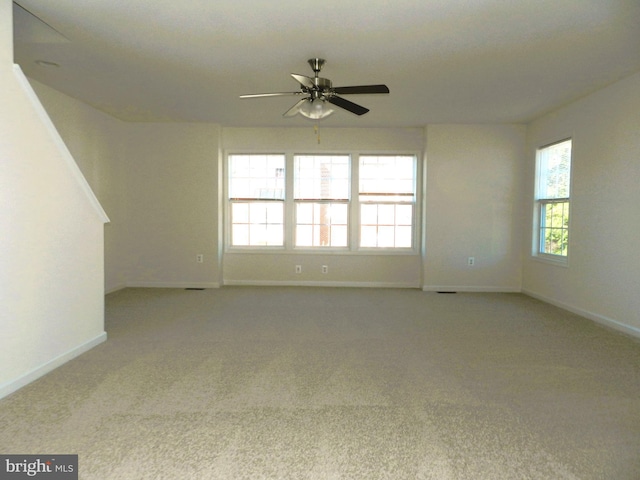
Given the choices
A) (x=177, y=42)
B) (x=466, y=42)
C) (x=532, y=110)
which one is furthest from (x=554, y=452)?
(x=532, y=110)

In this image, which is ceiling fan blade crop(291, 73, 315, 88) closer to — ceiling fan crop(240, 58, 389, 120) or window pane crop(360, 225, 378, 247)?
ceiling fan crop(240, 58, 389, 120)

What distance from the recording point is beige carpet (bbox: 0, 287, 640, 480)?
1.89m

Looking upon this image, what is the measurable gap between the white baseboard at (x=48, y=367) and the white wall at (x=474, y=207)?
458 cm

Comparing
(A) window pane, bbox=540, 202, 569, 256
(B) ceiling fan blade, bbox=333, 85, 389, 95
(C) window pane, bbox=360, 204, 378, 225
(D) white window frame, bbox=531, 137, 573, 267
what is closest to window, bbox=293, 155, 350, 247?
(C) window pane, bbox=360, 204, 378, 225

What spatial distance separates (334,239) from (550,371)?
163 inches

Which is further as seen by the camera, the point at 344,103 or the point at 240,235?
the point at 240,235

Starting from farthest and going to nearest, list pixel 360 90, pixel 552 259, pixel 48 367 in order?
pixel 552 259 → pixel 360 90 → pixel 48 367

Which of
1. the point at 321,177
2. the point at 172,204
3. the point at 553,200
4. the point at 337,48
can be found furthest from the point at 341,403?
the point at 172,204

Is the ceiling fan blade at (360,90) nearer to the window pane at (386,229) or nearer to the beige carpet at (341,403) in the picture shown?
the beige carpet at (341,403)

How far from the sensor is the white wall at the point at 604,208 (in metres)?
4.08

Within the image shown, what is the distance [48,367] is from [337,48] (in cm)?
326

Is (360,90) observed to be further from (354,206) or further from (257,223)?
(257,223)

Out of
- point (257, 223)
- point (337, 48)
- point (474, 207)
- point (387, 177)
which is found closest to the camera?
point (337, 48)

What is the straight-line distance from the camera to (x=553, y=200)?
5.56 m
